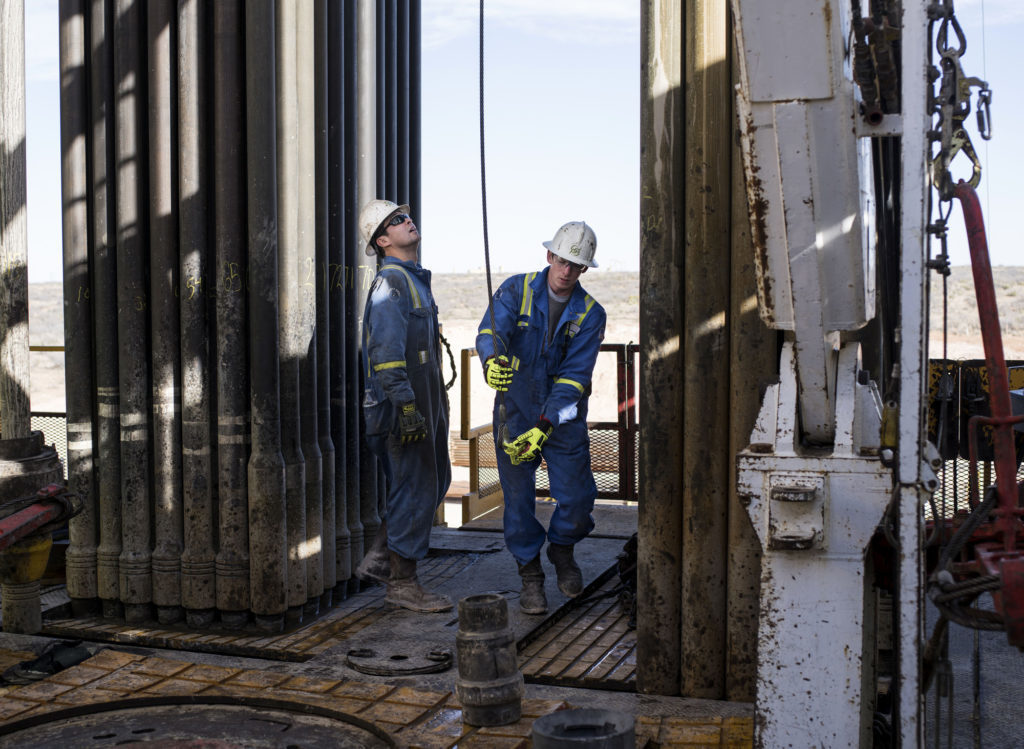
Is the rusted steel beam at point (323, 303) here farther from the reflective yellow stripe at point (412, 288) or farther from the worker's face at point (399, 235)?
the reflective yellow stripe at point (412, 288)

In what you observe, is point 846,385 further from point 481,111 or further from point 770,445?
point 481,111

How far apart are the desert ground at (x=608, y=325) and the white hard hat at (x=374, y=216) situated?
16206 millimetres

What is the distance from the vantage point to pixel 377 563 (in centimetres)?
680

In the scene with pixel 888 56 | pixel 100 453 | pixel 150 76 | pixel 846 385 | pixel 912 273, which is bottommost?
pixel 100 453

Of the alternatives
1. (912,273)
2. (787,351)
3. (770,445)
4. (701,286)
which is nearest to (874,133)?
(912,273)

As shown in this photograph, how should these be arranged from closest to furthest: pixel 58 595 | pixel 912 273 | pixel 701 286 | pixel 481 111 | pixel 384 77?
pixel 912 273 < pixel 481 111 < pixel 701 286 < pixel 58 595 < pixel 384 77

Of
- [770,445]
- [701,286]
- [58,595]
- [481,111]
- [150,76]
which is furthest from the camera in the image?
[58,595]

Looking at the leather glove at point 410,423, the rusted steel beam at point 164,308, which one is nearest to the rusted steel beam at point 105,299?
the rusted steel beam at point 164,308

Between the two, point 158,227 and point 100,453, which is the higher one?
point 158,227

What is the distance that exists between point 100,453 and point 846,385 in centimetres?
469

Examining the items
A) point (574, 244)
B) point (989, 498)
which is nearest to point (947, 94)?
point (989, 498)

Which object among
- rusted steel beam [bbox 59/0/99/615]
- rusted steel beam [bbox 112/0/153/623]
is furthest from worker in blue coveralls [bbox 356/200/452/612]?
rusted steel beam [bbox 59/0/99/615]

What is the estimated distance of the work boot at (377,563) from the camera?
6773 mm

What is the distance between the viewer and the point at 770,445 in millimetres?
3486
